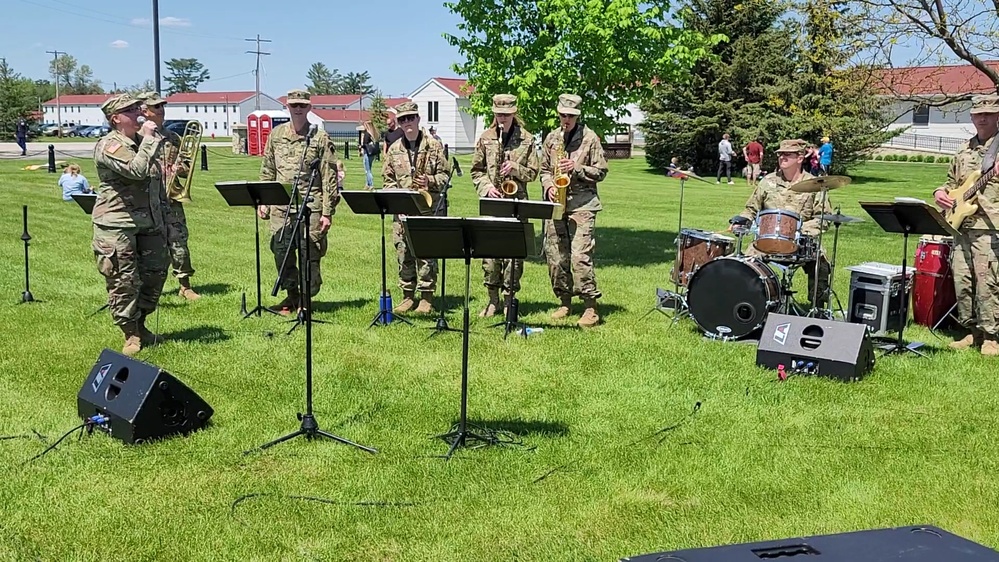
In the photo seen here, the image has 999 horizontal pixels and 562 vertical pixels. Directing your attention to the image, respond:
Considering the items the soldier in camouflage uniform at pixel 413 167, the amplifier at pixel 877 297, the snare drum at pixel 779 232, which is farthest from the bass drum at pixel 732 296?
the soldier in camouflage uniform at pixel 413 167

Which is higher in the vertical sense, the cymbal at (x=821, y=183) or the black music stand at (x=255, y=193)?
the cymbal at (x=821, y=183)

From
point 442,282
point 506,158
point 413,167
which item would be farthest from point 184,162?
point 506,158

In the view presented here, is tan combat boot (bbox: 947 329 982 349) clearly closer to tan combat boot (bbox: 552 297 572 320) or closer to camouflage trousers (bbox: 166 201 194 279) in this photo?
tan combat boot (bbox: 552 297 572 320)

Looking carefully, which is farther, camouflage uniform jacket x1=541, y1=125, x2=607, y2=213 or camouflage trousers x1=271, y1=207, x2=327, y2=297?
camouflage trousers x1=271, y1=207, x2=327, y2=297

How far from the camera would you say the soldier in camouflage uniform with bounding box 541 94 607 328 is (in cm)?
891

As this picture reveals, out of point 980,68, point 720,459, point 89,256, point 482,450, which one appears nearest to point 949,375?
point 720,459

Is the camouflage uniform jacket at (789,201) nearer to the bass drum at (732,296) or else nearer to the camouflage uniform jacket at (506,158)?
the bass drum at (732,296)

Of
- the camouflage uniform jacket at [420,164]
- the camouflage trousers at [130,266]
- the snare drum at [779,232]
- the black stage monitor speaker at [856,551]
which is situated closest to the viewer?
the black stage monitor speaker at [856,551]

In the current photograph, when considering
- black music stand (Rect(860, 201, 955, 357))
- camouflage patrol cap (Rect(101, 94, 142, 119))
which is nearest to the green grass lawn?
black music stand (Rect(860, 201, 955, 357))

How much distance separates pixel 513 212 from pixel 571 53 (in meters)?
4.87

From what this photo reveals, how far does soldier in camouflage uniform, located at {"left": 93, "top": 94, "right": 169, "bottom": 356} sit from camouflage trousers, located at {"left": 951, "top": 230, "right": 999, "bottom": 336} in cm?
740

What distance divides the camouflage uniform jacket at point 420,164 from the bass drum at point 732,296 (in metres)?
2.99

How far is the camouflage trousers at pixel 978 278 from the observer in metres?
8.02

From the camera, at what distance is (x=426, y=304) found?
32.5 feet
